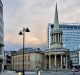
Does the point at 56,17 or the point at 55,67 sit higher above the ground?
the point at 56,17

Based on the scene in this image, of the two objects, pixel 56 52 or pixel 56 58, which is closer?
pixel 56 52

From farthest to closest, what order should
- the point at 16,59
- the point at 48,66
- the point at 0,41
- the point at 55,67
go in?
the point at 16,59 < the point at 48,66 < the point at 55,67 < the point at 0,41

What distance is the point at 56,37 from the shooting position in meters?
170

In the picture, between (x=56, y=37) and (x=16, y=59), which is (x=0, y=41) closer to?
(x=56, y=37)

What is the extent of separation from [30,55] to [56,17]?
2607cm

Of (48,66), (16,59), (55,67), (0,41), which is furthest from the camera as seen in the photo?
(16,59)

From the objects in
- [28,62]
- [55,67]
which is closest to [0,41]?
[55,67]

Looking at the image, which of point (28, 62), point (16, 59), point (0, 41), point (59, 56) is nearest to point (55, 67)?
point (59, 56)

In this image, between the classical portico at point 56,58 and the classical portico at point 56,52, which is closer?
the classical portico at point 56,58

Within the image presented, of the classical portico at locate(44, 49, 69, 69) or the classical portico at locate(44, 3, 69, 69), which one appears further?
the classical portico at locate(44, 3, 69, 69)

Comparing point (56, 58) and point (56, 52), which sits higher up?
point (56, 52)

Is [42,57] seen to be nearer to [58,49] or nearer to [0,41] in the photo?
[58,49]

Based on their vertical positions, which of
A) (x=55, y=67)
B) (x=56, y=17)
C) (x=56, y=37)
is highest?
(x=56, y=17)

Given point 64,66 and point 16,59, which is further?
point 16,59
